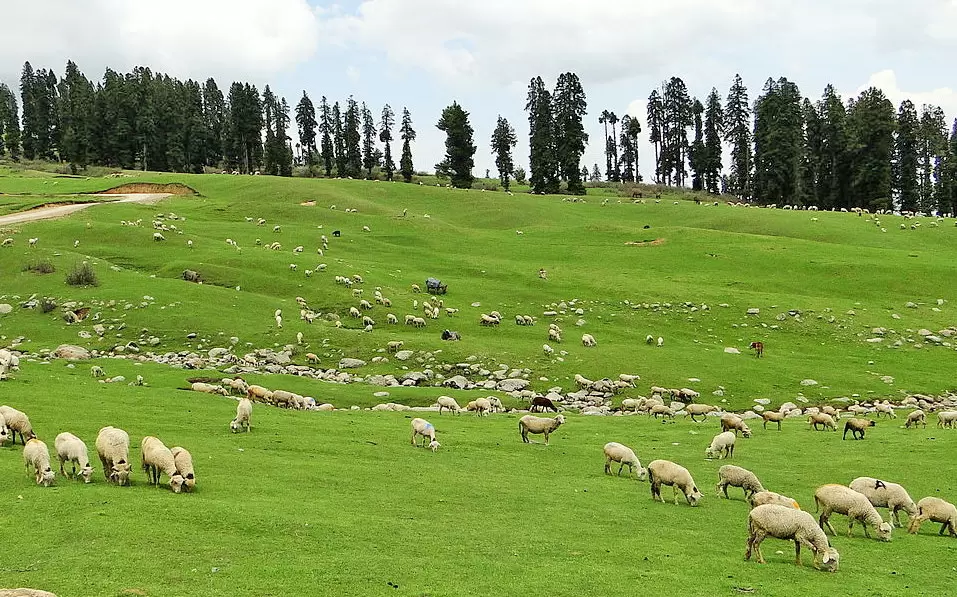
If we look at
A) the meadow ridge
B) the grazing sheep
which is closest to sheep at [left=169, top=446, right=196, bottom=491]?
the meadow ridge

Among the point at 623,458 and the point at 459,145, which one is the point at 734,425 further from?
the point at 459,145

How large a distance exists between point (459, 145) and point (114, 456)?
4063 inches

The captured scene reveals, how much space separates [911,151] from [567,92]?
1998 inches

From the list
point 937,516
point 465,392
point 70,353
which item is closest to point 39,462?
point 937,516

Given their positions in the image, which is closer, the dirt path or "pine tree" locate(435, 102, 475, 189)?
the dirt path

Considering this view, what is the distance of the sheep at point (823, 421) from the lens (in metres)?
25.8

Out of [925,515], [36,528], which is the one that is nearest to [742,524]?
[925,515]

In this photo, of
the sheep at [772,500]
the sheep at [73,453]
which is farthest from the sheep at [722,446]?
the sheep at [73,453]

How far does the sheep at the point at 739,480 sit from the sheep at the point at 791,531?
176 inches

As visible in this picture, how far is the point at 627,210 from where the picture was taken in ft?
275

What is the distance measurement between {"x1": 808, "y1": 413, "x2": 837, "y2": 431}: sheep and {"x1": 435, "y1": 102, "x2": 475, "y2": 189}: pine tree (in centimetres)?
9270

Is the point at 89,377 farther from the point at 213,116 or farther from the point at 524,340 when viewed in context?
the point at 213,116

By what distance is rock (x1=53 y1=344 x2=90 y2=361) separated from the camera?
33562 millimetres

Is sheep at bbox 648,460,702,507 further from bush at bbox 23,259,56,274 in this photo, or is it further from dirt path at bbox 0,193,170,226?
dirt path at bbox 0,193,170,226
